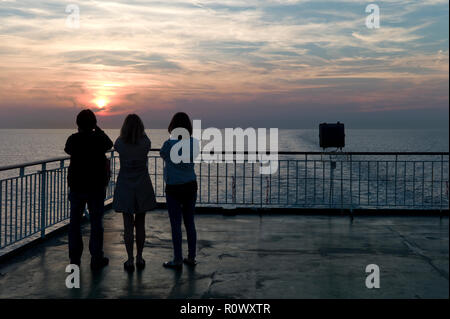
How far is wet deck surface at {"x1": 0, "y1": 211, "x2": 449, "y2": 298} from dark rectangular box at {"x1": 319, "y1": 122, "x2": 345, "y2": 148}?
1.53 meters

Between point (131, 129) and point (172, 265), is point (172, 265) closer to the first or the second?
point (172, 265)

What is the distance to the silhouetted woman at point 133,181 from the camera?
16.5ft

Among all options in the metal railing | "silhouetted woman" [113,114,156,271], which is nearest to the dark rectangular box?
the metal railing

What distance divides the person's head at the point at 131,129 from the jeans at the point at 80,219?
2.28 feet

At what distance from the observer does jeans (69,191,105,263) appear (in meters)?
5.12

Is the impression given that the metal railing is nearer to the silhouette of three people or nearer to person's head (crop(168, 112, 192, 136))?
the silhouette of three people

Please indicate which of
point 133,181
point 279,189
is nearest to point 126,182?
point 133,181

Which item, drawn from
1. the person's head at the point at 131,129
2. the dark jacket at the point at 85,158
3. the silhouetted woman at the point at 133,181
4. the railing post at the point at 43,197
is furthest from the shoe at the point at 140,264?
the railing post at the point at 43,197

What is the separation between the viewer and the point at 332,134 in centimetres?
873

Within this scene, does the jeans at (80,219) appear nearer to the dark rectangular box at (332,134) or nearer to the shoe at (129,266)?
the shoe at (129,266)

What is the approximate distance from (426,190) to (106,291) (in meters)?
31.3

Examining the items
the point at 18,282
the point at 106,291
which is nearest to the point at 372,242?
the point at 106,291

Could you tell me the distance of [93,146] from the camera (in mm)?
5047
